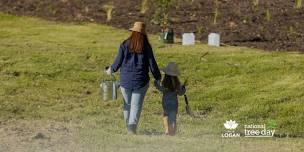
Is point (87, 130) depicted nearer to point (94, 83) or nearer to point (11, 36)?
point (94, 83)

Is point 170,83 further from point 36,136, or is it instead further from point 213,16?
point 213,16

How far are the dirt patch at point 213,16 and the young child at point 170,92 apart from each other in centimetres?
968

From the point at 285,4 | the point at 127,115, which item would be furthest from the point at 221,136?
the point at 285,4

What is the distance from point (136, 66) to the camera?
37.0 ft

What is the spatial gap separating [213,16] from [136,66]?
1395 cm

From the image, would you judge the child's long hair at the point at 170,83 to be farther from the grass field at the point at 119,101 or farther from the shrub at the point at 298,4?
the shrub at the point at 298,4

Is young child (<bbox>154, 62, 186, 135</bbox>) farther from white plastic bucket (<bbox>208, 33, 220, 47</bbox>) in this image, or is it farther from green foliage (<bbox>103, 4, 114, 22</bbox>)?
green foliage (<bbox>103, 4, 114, 22</bbox>)

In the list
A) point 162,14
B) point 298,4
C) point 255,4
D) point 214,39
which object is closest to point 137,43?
point 214,39

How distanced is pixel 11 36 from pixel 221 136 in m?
12.3

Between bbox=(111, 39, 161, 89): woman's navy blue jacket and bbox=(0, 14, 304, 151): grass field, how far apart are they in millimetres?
771

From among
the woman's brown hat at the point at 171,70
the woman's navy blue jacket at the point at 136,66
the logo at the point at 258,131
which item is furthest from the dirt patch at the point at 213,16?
the woman's navy blue jacket at the point at 136,66

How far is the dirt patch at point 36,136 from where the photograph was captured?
10.2 meters

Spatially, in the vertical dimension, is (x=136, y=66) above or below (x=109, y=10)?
above

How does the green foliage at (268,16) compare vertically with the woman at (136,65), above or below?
below
